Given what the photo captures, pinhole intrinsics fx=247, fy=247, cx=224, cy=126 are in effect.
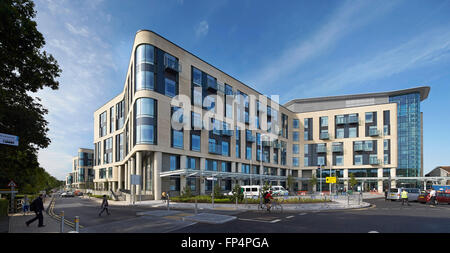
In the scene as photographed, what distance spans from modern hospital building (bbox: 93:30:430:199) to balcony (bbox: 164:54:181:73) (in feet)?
0.57

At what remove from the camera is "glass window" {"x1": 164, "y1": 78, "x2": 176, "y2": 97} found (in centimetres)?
3688

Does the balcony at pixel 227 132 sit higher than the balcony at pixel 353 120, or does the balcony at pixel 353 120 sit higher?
the balcony at pixel 353 120

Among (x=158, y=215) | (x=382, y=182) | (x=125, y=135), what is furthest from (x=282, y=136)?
(x=158, y=215)

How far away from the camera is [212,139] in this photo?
44.0 m

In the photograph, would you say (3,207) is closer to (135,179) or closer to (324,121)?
(135,179)

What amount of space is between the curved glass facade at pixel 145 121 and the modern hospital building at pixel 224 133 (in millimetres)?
134

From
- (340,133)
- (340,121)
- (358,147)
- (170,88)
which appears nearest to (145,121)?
(170,88)

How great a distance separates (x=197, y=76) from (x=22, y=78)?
100 ft

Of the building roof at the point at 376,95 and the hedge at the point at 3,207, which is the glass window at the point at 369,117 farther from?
the hedge at the point at 3,207

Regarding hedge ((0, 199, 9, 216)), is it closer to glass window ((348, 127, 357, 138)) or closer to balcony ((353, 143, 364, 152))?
balcony ((353, 143, 364, 152))

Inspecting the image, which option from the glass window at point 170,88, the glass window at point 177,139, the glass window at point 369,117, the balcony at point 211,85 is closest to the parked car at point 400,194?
the glass window at point 177,139

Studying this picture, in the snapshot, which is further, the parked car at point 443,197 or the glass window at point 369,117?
the glass window at point 369,117

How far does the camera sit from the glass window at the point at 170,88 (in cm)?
3688
